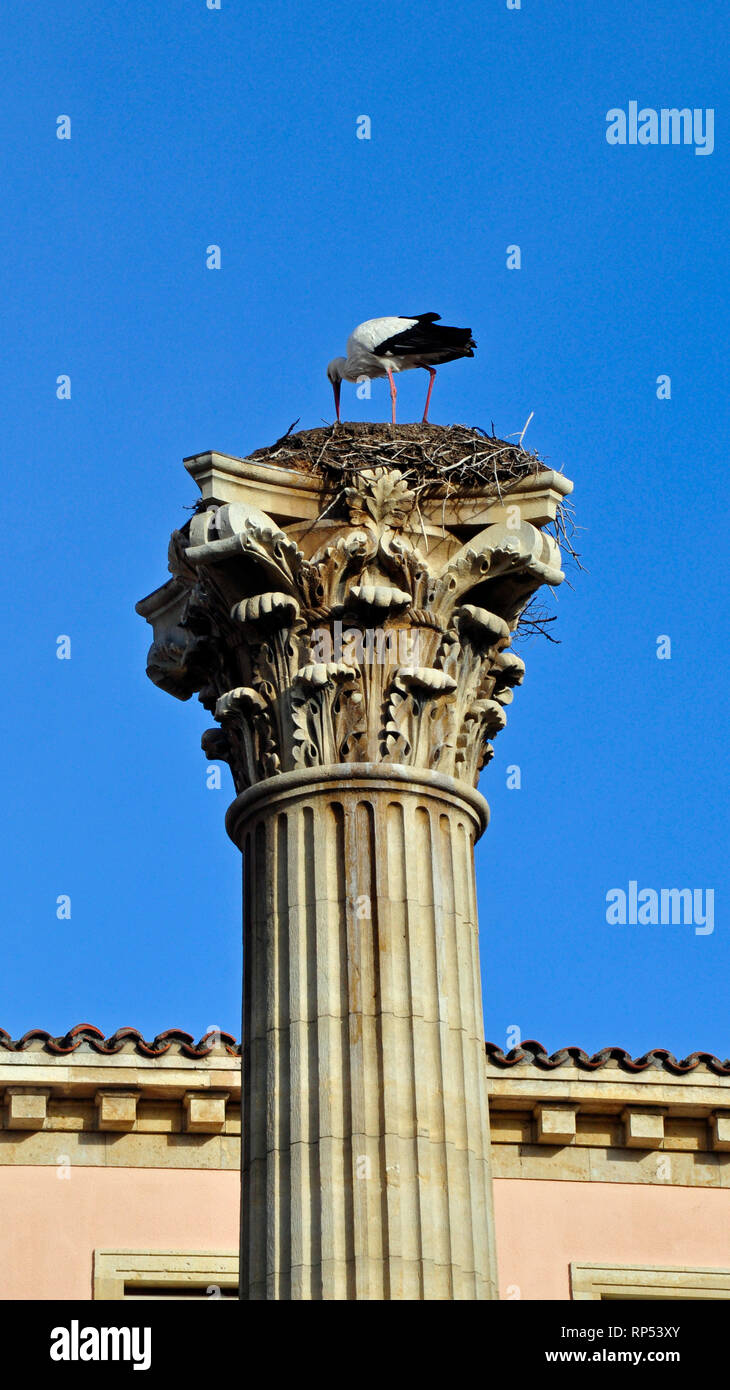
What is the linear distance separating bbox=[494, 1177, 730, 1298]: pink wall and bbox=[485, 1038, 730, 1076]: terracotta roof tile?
0.86 m

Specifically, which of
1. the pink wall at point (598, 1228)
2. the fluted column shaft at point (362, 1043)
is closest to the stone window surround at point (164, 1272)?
the pink wall at point (598, 1228)

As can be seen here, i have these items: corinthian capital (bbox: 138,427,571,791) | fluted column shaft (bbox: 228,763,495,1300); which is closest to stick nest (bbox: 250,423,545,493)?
corinthian capital (bbox: 138,427,571,791)

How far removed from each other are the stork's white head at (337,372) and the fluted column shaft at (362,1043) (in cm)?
670

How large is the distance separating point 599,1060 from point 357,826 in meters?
6.74

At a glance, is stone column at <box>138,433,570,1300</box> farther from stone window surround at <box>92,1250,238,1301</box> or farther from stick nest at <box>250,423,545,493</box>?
stone window surround at <box>92,1250,238,1301</box>

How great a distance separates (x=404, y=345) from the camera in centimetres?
1725

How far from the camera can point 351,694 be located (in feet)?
40.1

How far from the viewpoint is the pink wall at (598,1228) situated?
1781cm

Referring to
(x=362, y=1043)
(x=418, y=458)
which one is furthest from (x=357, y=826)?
(x=418, y=458)

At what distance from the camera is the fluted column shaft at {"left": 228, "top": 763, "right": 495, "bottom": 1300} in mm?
10914

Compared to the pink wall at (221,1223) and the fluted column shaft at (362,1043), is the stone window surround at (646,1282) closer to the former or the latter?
the pink wall at (221,1223)
